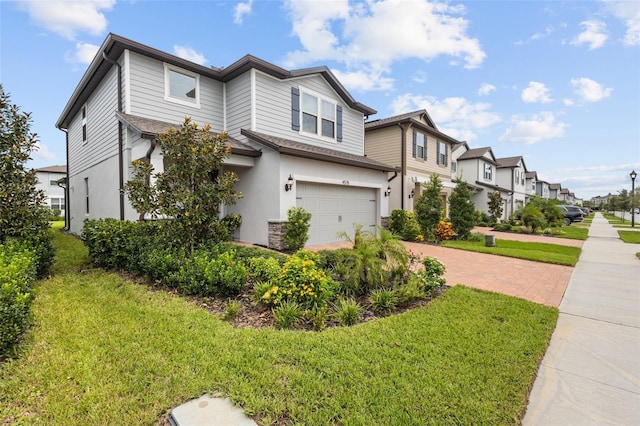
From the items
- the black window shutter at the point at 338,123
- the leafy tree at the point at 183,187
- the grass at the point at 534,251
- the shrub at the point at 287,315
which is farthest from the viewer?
the black window shutter at the point at 338,123

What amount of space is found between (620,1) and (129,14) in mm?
14606

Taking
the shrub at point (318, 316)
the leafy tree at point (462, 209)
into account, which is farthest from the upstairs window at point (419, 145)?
the shrub at point (318, 316)

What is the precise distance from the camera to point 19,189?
6141 millimetres

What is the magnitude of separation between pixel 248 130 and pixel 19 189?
6.45 metres

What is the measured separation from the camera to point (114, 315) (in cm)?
435

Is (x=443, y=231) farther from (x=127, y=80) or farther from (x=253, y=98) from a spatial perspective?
(x=127, y=80)

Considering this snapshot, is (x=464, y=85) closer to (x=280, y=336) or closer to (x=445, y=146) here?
(x=445, y=146)

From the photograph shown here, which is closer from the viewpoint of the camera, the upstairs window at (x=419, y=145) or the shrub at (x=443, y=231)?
the shrub at (x=443, y=231)

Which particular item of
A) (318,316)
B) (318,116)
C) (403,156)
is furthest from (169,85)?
(403,156)

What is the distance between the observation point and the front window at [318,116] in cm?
1281

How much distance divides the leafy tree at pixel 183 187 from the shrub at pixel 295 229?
3248 mm

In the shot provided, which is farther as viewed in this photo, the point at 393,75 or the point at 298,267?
the point at 393,75

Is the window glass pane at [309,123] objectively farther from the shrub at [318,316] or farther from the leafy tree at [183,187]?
the shrub at [318,316]

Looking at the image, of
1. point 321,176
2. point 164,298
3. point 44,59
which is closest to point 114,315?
point 164,298
